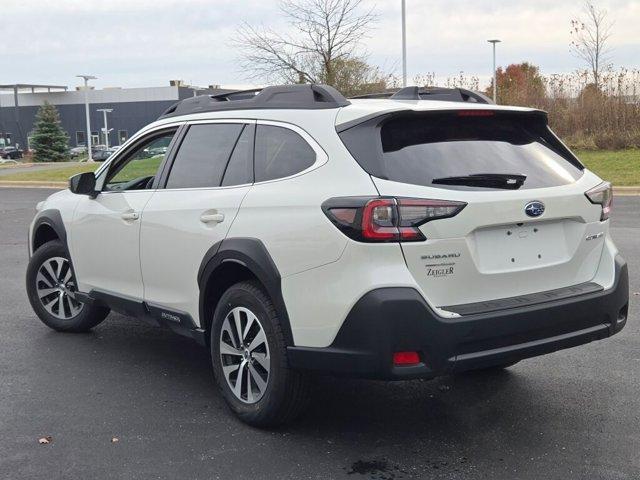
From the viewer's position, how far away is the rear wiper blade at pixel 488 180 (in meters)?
3.68

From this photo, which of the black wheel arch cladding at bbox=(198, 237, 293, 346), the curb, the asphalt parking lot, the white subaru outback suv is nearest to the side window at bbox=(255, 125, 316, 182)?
the white subaru outback suv

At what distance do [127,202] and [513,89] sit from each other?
89.2 feet

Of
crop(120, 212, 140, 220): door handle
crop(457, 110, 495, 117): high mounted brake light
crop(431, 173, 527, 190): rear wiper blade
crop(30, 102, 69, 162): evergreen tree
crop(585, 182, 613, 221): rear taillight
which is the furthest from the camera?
crop(30, 102, 69, 162): evergreen tree

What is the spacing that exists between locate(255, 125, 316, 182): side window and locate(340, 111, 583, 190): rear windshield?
269mm

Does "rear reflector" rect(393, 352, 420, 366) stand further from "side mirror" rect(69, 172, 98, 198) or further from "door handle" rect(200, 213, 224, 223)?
"side mirror" rect(69, 172, 98, 198)

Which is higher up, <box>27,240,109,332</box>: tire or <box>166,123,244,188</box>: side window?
<box>166,123,244,188</box>: side window

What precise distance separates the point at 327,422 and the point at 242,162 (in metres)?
1.53

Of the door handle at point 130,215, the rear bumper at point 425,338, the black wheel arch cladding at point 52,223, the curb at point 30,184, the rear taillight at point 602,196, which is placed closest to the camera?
the rear bumper at point 425,338

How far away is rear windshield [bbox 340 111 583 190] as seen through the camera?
145 inches

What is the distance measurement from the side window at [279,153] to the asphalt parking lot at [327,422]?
1.39 meters

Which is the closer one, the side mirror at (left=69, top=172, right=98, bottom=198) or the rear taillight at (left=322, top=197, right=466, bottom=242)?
the rear taillight at (left=322, top=197, right=466, bottom=242)

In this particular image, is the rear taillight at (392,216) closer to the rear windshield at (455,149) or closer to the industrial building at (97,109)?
the rear windshield at (455,149)

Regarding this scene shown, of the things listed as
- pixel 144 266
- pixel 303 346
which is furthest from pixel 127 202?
pixel 303 346

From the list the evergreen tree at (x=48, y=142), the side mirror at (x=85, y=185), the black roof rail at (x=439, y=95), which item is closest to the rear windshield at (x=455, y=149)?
the black roof rail at (x=439, y=95)
